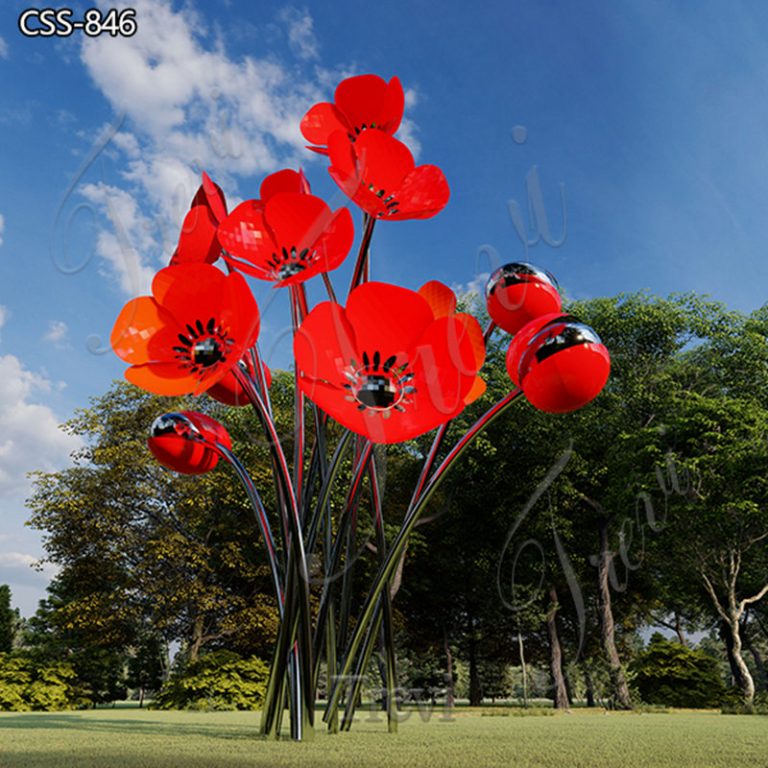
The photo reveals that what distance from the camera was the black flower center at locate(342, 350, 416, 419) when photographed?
370 cm

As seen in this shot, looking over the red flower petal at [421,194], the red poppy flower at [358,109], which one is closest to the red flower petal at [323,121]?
the red poppy flower at [358,109]

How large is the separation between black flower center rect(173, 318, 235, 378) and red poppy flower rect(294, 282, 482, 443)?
56 centimetres

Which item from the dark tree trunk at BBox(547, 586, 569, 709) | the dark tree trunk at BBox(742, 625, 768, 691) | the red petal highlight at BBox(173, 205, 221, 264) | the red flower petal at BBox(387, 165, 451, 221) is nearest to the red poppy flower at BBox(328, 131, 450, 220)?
the red flower petal at BBox(387, 165, 451, 221)

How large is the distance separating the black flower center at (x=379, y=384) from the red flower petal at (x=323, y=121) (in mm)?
2450

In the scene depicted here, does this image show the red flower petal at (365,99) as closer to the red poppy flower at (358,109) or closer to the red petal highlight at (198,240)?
the red poppy flower at (358,109)

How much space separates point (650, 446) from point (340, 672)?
39.0 ft

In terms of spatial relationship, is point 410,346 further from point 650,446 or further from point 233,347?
point 650,446

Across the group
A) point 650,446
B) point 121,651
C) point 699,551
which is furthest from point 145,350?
point 121,651

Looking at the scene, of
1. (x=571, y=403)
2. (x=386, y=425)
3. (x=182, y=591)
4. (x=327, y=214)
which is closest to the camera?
(x=386, y=425)

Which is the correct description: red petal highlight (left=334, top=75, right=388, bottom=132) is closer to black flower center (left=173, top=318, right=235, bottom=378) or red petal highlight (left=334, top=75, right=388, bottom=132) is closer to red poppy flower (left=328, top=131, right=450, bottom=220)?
red poppy flower (left=328, top=131, right=450, bottom=220)

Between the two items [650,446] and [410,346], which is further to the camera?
[650,446]

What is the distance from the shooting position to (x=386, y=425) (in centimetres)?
373

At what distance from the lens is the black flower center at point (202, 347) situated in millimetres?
4195

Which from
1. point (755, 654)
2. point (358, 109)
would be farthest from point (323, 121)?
point (755, 654)
